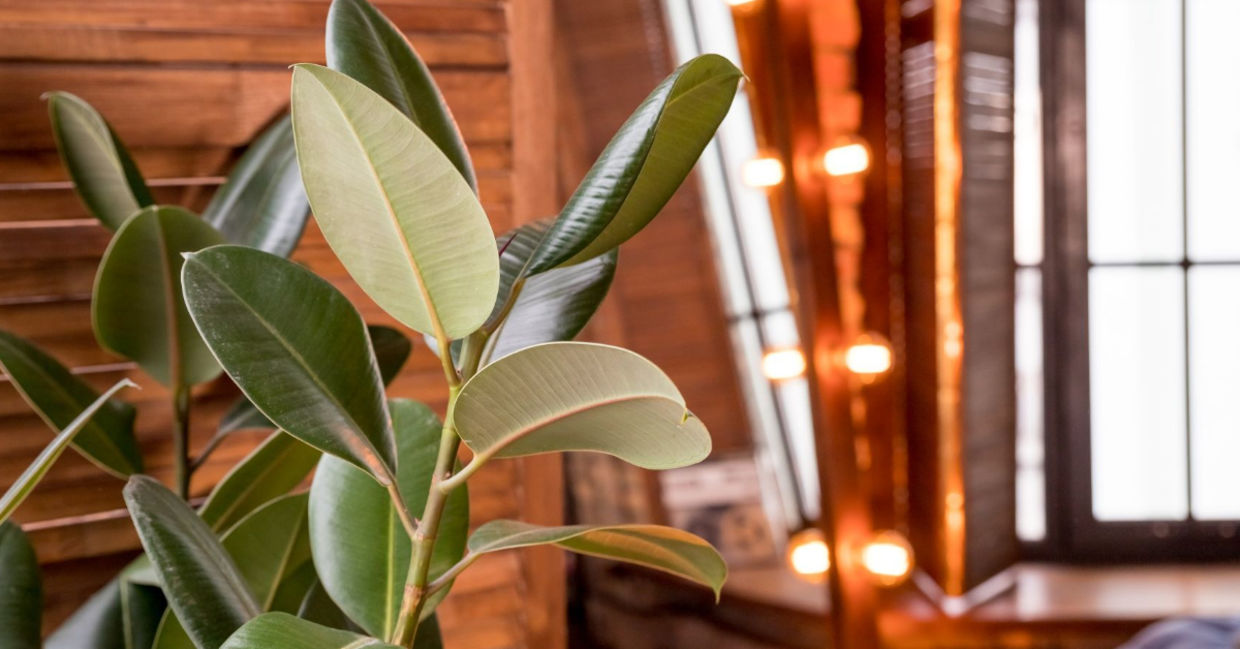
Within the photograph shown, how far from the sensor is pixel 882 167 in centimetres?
259

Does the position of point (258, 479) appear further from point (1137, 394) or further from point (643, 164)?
point (1137, 394)

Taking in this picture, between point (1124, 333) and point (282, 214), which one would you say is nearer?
point (282, 214)

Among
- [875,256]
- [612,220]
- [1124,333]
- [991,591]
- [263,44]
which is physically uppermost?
[263,44]

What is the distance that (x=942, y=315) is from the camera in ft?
8.06

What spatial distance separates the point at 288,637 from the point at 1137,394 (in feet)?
9.37

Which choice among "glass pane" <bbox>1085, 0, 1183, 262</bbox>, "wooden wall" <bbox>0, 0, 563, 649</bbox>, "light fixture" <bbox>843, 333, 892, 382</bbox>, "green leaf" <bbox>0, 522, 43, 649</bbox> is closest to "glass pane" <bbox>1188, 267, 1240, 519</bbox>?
"glass pane" <bbox>1085, 0, 1183, 262</bbox>

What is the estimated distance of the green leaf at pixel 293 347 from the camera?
592 mm

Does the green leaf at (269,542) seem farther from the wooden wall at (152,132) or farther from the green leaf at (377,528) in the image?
the wooden wall at (152,132)

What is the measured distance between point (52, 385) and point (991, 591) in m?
2.41

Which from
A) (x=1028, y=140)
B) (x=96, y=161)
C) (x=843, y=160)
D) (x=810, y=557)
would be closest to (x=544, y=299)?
(x=96, y=161)

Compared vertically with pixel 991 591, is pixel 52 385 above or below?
above

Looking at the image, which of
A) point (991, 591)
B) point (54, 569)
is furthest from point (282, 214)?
point (991, 591)

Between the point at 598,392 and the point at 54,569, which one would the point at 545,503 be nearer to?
the point at 54,569

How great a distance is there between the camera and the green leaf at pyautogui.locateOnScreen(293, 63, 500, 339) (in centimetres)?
55
